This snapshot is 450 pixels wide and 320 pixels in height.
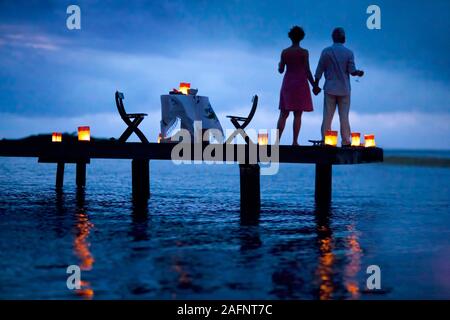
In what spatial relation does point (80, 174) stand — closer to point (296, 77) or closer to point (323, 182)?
point (323, 182)

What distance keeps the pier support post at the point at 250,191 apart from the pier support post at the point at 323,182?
3.37 m

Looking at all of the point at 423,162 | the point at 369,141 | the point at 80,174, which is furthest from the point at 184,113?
the point at 423,162

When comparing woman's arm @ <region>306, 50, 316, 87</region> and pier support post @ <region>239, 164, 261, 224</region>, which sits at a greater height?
woman's arm @ <region>306, 50, 316, 87</region>

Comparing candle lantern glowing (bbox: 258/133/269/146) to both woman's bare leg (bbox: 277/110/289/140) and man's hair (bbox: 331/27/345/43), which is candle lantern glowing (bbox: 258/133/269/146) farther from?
man's hair (bbox: 331/27/345/43)

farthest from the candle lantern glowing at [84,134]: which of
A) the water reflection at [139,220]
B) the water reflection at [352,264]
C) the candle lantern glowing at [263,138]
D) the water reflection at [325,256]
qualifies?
the water reflection at [352,264]

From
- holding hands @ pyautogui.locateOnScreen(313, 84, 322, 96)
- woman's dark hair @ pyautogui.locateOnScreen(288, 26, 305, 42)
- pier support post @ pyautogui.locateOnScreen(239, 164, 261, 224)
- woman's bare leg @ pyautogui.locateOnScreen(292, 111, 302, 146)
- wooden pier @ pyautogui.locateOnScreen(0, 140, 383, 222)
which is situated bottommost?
pier support post @ pyautogui.locateOnScreen(239, 164, 261, 224)

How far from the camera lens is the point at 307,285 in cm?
682

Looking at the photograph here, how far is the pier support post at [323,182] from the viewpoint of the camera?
50.8ft

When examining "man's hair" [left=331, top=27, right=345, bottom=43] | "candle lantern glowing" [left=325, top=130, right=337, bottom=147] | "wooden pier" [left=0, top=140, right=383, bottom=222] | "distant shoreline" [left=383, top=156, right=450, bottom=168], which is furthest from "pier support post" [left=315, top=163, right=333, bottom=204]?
"distant shoreline" [left=383, top=156, right=450, bottom=168]

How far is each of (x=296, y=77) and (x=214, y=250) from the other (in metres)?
4.23

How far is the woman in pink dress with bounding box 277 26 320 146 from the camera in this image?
11703mm

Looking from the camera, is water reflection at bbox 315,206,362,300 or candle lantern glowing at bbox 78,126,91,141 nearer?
water reflection at bbox 315,206,362,300

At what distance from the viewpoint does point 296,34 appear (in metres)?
11.6

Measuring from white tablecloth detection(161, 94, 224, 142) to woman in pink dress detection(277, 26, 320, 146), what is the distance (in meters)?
1.55
